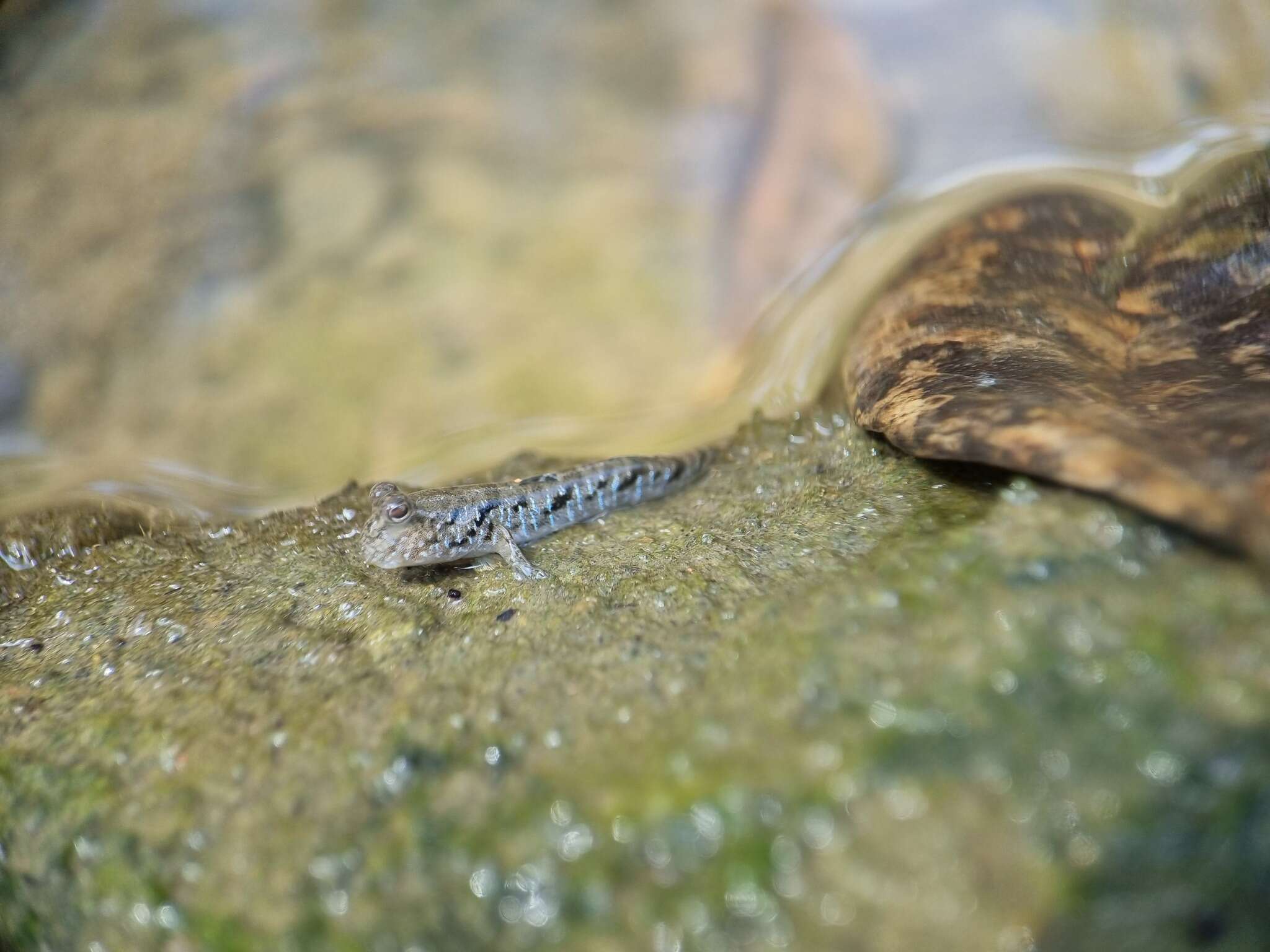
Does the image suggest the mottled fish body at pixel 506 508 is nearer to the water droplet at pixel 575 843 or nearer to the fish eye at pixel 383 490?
the fish eye at pixel 383 490

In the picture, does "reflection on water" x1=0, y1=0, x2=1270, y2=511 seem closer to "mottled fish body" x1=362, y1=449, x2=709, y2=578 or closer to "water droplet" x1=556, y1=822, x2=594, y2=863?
"mottled fish body" x1=362, y1=449, x2=709, y2=578

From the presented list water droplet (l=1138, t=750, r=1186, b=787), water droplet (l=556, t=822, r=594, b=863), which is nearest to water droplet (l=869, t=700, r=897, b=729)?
water droplet (l=1138, t=750, r=1186, b=787)

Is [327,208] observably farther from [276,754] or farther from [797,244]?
[276,754]

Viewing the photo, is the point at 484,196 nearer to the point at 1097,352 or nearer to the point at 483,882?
the point at 1097,352

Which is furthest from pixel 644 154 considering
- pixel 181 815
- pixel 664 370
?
pixel 181 815

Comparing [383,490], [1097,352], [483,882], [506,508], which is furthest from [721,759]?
[1097,352]

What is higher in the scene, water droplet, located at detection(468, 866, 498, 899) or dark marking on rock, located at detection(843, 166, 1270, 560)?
dark marking on rock, located at detection(843, 166, 1270, 560)
